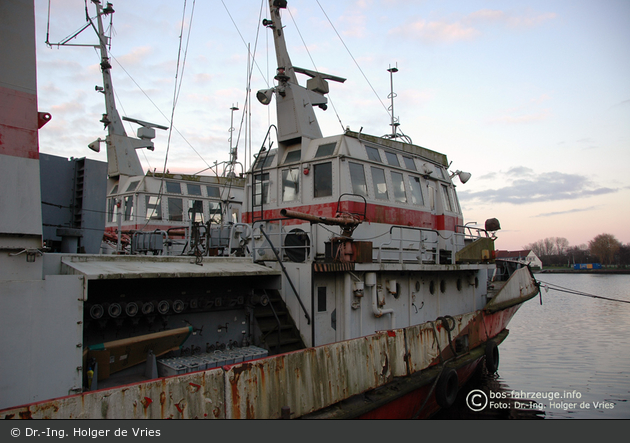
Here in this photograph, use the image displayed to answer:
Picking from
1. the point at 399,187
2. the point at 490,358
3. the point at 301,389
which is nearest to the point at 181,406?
the point at 301,389

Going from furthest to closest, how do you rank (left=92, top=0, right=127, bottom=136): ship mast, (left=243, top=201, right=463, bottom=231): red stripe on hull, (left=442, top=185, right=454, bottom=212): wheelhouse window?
(left=92, top=0, right=127, bottom=136): ship mast, (left=442, top=185, right=454, bottom=212): wheelhouse window, (left=243, top=201, right=463, bottom=231): red stripe on hull

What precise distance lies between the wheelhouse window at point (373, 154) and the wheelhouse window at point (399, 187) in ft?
2.20

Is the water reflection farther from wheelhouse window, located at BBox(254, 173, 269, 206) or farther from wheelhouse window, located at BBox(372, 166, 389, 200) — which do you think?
wheelhouse window, located at BBox(254, 173, 269, 206)

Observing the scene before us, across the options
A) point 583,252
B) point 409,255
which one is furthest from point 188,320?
point 583,252

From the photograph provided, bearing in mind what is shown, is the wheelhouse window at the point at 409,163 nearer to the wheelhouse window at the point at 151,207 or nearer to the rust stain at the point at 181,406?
the rust stain at the point at 181,406

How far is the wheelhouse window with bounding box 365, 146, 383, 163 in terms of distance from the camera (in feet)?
38.5

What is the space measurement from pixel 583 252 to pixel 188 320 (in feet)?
477

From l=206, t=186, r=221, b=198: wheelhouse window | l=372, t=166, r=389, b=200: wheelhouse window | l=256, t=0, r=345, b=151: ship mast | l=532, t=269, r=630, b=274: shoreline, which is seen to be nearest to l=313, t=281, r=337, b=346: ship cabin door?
l=372, t=166, r=389, b=200: wheelhouse window

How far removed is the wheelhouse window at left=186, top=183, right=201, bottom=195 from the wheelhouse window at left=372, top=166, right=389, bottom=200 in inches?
499

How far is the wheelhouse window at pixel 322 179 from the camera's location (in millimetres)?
10914

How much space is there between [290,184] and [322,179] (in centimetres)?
110

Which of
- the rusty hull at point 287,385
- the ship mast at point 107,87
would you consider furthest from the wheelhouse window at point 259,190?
the ship mast at point 107,87

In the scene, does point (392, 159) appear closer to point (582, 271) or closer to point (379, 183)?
point (379, 183)

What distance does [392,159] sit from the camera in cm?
1250
